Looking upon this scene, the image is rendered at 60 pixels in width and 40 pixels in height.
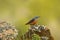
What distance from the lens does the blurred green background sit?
A: 7.52 ft

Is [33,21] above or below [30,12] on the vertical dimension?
below

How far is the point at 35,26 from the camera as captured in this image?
235 centimetres

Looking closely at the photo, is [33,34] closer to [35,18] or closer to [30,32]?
[30,32]

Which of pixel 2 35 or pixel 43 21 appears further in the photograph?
pixel 43 21

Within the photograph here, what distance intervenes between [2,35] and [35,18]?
1.65ft

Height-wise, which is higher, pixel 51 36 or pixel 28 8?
pixel 28 8

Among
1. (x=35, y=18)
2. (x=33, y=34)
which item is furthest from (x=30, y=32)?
(x=35, y=18)

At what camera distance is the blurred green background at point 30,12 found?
2293mm


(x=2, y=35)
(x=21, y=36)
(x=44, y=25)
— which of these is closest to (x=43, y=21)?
(x=44, y=25)

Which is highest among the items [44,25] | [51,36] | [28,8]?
[28,8]

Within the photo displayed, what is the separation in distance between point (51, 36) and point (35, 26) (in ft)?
0.85

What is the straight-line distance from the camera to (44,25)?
2.34 metres

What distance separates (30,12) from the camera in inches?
92.5

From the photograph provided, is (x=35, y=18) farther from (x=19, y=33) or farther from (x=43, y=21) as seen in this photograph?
(x=19, y=33)
